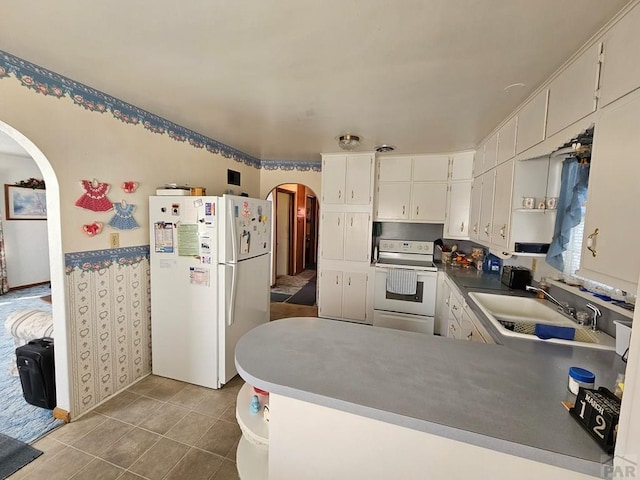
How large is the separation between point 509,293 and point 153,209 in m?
3.00

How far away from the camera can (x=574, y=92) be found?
1312mm

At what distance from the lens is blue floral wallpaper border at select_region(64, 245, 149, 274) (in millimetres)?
1916

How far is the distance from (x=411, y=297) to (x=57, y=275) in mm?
3265

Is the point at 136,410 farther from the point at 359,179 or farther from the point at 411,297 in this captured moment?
the point at 359,179

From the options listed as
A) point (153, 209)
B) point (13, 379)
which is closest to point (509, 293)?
point (153, 209)

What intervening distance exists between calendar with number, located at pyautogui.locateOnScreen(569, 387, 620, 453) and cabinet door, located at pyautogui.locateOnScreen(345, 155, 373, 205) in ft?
9.59

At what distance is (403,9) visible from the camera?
110cm

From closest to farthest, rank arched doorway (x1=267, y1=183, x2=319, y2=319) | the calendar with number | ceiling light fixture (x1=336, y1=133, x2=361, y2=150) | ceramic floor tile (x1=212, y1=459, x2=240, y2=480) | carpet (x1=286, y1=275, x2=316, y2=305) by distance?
1. the calendar with number
2. ceramic floor tile (x1=212, y1=459, x2=240, y2=480)
3. ceiling light fixture (x1=336, y1=133, x2=361, y2=150)
4. carpet (x1=286, y1=275, x2=316, y2=305)
5. arched doorway (x1=267, y1=183, x2=319, y2=319)

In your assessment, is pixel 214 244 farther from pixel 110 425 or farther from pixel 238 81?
pixel 110 425

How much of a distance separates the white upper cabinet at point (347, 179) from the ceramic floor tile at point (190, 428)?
8.69 ft

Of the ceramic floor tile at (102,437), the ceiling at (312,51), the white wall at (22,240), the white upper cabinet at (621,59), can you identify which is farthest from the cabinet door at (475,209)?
the white wall at (22,240)

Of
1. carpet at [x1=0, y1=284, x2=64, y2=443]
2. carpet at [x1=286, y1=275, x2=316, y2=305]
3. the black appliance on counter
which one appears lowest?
carpet at [x1=0, y1=284, x2=64, y2=443]

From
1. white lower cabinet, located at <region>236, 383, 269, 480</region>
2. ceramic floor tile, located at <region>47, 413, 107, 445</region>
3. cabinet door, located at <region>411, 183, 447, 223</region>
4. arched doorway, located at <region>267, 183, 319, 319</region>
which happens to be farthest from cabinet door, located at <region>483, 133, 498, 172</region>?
ceramic floor tile, located at <region>47, 413, 107, 445</region>

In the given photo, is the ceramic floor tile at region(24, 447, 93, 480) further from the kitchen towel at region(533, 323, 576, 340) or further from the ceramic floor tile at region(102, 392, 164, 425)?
the kitchen towel at region(533, 323, 576, 340)
